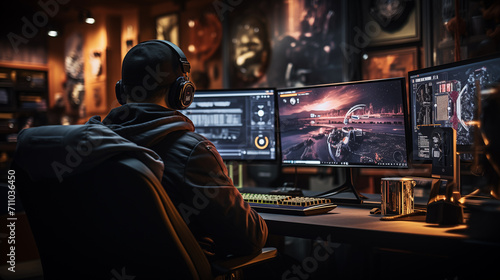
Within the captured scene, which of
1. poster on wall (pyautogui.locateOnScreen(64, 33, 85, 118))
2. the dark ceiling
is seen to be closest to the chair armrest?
the dark ceiling

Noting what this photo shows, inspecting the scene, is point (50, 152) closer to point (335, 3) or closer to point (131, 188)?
point (131, 188)

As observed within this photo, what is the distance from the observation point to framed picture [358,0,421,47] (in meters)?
3.55

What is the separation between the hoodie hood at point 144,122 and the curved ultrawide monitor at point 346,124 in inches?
34.2

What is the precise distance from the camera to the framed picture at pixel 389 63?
3564 mm

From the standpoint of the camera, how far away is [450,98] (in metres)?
1.54

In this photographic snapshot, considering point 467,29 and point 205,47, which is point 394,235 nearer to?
point 467,29

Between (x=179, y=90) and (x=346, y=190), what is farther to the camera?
(x=346, y=190)

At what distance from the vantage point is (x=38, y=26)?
6086 mm

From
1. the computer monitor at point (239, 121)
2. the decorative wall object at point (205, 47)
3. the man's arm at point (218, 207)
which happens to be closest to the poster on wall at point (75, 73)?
the decorative wall object at point (205, 47)

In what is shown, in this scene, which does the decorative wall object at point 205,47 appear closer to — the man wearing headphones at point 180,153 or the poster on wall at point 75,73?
the poster on wall at point 75,73

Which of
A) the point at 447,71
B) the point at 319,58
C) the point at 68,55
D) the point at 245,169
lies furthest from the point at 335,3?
the point at 68,55

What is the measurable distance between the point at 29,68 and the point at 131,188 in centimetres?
602

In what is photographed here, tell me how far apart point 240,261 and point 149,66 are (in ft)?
2.01

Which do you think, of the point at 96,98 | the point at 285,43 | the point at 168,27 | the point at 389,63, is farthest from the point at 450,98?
the point at 96,98
